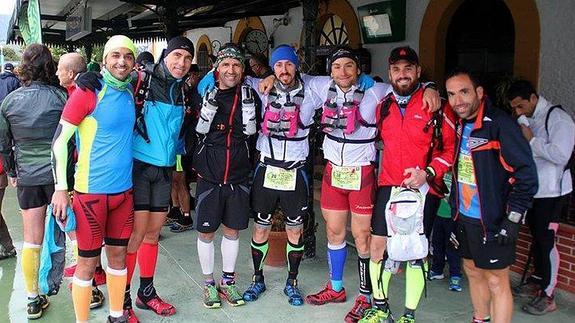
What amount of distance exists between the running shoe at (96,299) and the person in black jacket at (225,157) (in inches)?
28.3

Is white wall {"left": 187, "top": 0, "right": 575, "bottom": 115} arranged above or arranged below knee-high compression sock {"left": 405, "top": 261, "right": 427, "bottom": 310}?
above

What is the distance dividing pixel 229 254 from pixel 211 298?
0.32 metres

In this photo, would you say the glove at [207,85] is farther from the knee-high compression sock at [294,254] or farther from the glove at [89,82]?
the knee-high compression sock at [294,254]

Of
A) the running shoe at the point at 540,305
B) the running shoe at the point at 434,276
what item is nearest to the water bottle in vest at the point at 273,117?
the running shoe at the point at 434,276

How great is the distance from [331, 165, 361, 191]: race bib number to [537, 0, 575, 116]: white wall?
7.79 ft

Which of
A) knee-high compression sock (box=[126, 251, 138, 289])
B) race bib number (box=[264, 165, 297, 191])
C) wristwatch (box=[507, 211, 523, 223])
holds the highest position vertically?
race bib number (box=[264, 165, 297, 191])

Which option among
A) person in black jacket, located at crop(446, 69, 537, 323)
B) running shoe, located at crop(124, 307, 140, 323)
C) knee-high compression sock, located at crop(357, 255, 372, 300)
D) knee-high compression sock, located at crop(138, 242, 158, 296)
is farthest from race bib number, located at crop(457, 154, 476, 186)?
running shoe, located at crop(124, 307, 140, 323)

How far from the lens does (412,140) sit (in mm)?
2887

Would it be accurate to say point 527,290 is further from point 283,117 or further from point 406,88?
point 283,117

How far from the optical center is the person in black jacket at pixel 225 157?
323 cm

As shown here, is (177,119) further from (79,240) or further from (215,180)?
(79,240)

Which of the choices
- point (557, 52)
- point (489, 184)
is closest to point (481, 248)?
point (489, 184)

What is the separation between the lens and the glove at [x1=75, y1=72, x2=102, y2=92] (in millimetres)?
2667

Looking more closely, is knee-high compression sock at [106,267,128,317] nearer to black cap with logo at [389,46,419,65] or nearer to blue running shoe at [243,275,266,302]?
blue running shoe at [243,275,266,302]
